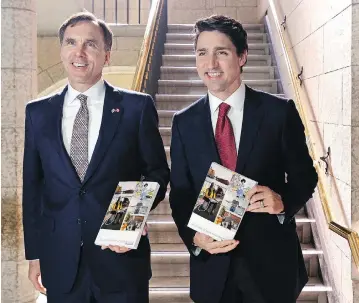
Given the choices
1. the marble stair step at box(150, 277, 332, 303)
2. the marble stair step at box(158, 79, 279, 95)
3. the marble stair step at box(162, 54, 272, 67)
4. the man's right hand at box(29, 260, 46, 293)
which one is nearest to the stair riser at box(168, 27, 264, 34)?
the marble stair step at box(162, 54, 272, 67)

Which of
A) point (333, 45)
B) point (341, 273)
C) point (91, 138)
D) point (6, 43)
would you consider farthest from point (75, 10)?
point (91, 138)

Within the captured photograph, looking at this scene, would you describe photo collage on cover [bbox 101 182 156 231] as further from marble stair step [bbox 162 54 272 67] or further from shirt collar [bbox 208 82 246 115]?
marble stair step [bbox 162 54 272 67]

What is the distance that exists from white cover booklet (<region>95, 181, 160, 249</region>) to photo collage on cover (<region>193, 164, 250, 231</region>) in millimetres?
250

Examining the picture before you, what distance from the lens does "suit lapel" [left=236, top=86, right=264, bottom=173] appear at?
2.10 meters

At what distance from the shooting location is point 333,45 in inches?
176

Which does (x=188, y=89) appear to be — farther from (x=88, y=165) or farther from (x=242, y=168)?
(x=242, y=168)

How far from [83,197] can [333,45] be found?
3001 mm

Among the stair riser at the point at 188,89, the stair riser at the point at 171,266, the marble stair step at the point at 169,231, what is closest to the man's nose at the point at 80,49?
the stair riser at the point at 171,266

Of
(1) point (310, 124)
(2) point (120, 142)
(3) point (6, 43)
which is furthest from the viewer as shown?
(1) point (310, 124)

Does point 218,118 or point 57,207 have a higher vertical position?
point 218,118

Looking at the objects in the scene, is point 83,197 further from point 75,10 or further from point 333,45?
point 75,10

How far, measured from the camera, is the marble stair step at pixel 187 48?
9.12m

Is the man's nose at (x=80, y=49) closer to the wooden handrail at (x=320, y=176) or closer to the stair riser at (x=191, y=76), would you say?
the wooden handrail at (x=320, y=176)

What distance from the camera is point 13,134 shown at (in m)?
4.75
